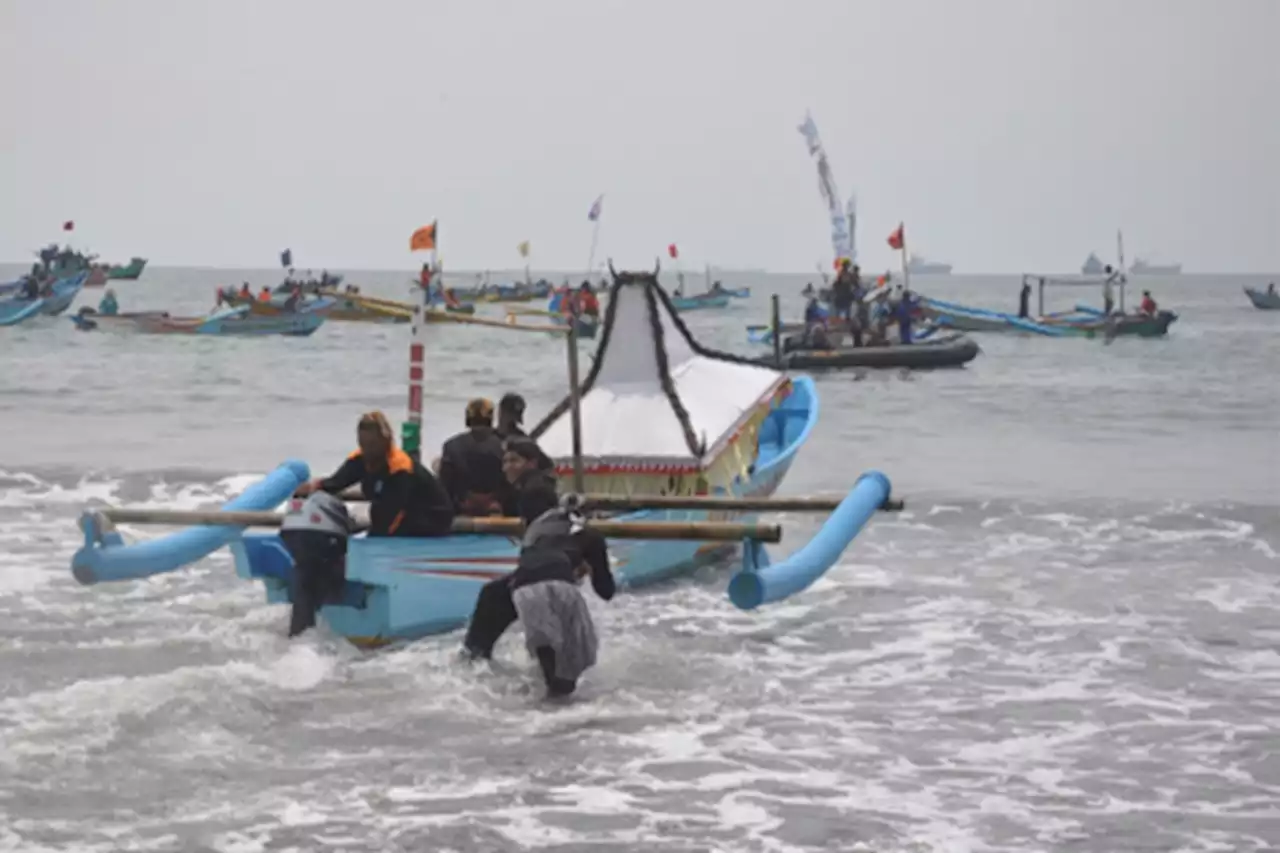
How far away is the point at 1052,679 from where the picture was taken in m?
10.3

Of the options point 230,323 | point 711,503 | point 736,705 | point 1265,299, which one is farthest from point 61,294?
point 1265,299

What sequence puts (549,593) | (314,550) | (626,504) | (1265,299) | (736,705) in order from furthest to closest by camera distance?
(1265,299)
(626,504)
(314,550)
(736,705)
(549,593)

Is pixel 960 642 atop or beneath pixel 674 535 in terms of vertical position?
beneath

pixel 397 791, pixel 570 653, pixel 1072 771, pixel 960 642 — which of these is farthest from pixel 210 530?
pixel 1072 771

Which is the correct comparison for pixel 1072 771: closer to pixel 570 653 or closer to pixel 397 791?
pixel 570 653

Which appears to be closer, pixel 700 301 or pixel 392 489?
pixel 392 489

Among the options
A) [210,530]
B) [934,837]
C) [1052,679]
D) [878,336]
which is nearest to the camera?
[934,837]

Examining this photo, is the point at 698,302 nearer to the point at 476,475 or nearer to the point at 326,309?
the point at 326,309

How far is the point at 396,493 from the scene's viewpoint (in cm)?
1029

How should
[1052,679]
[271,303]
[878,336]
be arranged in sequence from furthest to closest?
[271,303] < [878,336] < [1052,679]

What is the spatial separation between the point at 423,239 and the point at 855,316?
23.7m

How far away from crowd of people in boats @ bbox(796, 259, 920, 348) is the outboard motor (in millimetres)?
29836

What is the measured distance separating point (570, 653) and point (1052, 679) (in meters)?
3.11

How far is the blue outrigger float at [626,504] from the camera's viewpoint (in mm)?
10297
